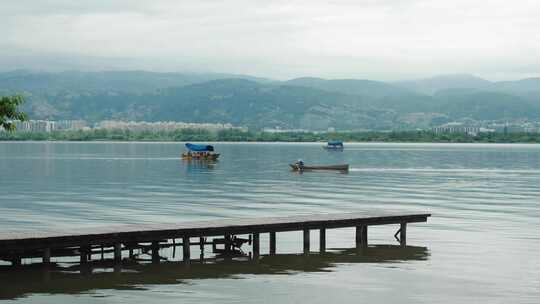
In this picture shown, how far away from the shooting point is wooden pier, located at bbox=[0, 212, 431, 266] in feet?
107

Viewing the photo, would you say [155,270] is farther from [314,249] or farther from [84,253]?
[314,249]

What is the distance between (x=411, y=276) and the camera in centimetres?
3331

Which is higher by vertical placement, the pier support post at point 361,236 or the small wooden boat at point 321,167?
the pier support post at point 361,236

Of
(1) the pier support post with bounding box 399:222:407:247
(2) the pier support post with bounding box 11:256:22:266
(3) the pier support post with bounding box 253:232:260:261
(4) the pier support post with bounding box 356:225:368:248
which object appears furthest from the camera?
(1) the pier support post with bounding box 399:222:407:247

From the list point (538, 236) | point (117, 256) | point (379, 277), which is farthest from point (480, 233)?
point (117, 256)

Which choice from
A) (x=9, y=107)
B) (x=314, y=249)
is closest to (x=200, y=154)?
(x=314, y=249)

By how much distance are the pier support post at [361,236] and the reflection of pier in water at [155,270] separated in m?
0.91

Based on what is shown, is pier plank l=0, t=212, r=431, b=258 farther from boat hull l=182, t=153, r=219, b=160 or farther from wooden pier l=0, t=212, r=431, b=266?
boat hull l=182, t=153, r=219, b=160

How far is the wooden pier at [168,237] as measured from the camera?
32.7 m

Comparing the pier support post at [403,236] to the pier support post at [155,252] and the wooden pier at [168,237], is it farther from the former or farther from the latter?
the pier support post at [155,252]

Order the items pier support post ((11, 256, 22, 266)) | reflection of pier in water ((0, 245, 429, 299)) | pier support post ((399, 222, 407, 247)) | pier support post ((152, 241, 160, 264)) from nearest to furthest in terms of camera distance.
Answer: reflection of pier in water ((0, 245, 429, 299)), pier support post ((11, 256, 22, 266)), pier support post ((152, 241, 160, 264)), pier support post ((399, 222, 407, 247))

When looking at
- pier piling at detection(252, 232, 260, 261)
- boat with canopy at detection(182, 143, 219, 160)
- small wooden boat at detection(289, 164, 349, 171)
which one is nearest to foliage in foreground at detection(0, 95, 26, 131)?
pier piling at detection(252, 232, 260, 261)

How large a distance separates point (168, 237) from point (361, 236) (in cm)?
1011

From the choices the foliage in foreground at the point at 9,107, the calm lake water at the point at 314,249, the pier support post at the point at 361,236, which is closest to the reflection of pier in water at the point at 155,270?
the calm lake water at the point at 314,249
